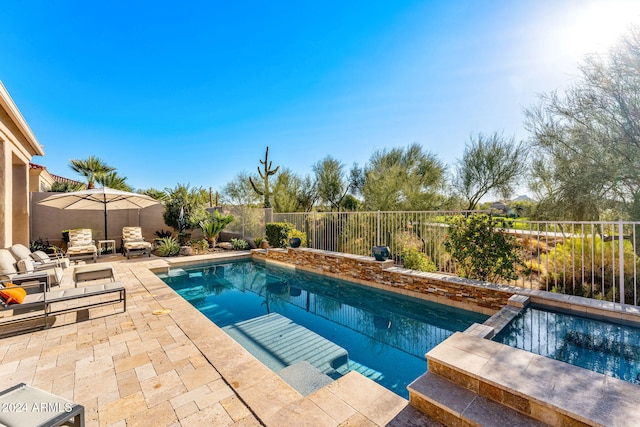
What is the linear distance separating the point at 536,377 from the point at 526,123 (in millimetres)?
8073

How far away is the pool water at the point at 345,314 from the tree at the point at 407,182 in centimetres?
508

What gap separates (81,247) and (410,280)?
1179 centimetres

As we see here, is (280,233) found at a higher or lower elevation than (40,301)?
higher

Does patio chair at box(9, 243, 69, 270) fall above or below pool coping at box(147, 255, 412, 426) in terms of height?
above

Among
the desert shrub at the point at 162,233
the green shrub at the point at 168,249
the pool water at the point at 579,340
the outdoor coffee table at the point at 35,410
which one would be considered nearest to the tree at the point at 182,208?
the desert shrub at the point at 162,233

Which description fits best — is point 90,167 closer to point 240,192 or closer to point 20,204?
point 240,192

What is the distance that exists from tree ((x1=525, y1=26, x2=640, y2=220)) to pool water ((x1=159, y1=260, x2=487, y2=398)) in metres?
4.27

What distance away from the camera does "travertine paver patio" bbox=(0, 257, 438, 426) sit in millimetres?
2348

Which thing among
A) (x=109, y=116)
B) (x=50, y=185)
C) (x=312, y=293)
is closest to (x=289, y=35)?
(x=312, y=293)

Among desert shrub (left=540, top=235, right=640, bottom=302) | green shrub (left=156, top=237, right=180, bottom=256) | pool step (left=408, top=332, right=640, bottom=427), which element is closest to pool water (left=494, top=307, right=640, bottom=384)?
desert shrub (left=540, top=235, right=640, bottom=302)

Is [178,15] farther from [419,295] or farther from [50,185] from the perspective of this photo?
[50,185]

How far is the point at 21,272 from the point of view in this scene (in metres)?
5.15

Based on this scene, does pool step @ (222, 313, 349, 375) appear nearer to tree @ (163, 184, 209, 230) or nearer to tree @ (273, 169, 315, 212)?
tree @ (163, 184, 209, 230)

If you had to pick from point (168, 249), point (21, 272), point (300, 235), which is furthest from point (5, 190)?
point (300, 235)
